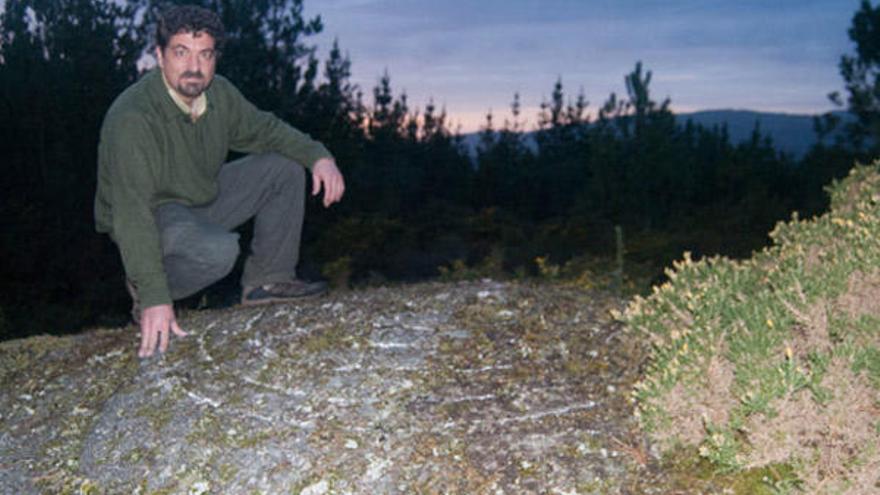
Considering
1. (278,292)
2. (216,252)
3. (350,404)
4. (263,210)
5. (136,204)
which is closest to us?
(350,404)

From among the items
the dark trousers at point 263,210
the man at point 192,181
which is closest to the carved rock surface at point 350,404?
the man at point 192,181

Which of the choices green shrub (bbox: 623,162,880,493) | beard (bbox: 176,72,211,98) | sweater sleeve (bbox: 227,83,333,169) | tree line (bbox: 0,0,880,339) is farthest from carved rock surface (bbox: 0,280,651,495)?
tree line (bbox: 0,0,880,339)

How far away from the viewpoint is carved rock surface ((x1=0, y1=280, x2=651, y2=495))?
11.3 feet

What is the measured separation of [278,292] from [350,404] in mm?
1878

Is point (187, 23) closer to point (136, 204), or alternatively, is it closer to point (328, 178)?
point (136, 204)

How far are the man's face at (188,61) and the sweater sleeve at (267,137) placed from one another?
1.76ft

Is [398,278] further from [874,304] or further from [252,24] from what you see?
[874,304]

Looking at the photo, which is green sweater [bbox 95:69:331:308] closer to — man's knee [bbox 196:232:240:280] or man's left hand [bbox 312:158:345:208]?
man's left hand [bbox 312:158:345:208]

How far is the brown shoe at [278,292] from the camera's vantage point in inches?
219

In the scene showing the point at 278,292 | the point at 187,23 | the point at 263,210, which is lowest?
the point at 278,292

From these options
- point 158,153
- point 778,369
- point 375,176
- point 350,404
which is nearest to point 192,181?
point 158,153

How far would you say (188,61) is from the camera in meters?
4.83

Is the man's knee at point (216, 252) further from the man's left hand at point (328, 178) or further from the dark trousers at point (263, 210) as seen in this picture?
the man's left hand at point (328, 178)

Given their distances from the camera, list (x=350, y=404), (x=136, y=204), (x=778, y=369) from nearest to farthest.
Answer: (x=778, y=369)
(x=350, y=404)
(x=136, y=204)
